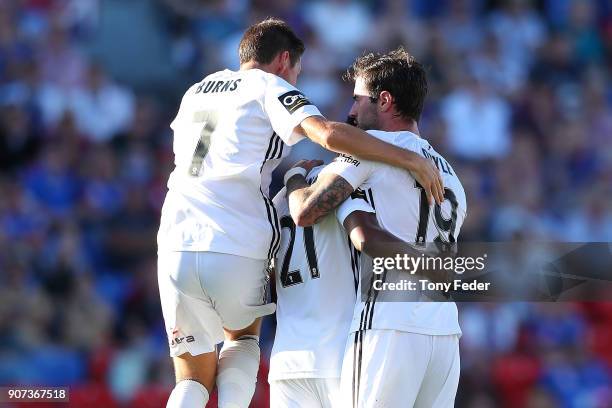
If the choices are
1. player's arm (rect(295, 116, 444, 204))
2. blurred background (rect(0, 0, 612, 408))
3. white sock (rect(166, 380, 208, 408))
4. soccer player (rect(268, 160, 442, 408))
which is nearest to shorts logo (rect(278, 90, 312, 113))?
player's arm (rect(295, 116, 444, 204))

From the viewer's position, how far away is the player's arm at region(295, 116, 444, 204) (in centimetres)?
541

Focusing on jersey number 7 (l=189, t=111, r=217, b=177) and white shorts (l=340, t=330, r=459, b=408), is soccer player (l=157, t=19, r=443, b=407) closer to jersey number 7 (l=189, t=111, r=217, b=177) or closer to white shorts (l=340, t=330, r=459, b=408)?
jersey number 7 (l=189, t=111, r=217, b=177)

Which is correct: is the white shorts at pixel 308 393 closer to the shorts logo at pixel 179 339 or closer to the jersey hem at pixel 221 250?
the shorts logo at pixel 179 339

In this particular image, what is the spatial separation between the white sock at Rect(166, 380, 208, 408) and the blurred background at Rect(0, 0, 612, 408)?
12.9ft

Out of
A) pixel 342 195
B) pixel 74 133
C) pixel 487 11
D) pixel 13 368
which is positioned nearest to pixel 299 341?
pixel 342 195

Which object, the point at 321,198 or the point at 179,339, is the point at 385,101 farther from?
the point at 179,339

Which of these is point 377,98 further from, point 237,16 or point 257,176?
point 237,16

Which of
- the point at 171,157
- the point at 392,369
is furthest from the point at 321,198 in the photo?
the point at 171,157

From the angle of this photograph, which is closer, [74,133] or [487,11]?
[74,133]

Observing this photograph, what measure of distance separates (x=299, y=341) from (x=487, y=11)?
9.26 meters

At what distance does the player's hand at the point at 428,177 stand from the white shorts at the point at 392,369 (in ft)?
2.16

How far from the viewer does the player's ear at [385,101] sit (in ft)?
18.6

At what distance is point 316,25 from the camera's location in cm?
1326

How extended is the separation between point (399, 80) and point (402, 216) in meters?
0.68
